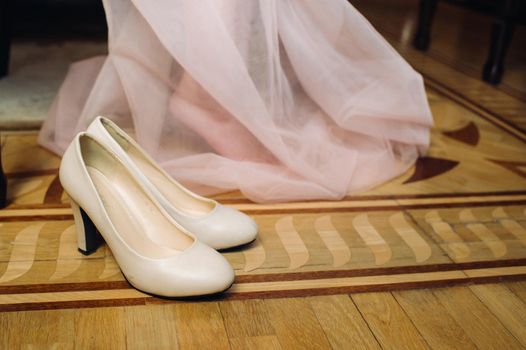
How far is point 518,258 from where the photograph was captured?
914 mm

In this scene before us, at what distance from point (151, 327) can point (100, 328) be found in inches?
2.3

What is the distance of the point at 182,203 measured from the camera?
86 centimetres

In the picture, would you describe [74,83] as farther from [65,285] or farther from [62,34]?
[62,34]

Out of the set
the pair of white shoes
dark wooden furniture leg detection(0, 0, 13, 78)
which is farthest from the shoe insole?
dark wooden furniture leg detection(0, 0, 13, 78)

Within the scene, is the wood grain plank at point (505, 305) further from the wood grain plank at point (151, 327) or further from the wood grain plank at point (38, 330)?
the wood grain plank at point (38, 330)

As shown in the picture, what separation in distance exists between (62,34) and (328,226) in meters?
1.34

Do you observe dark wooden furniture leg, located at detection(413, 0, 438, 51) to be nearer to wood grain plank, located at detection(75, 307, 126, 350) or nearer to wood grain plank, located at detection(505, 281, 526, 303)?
wood grain plank, located at detection(505, 281, 526, 303)

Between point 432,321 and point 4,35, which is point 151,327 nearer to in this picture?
point 432,321

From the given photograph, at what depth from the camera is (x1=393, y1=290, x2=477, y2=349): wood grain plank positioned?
712mm

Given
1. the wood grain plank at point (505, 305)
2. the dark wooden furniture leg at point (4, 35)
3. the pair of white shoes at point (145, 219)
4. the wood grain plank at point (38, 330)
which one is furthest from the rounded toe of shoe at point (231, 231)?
the dark wooden furniture leg at point (4, 35)

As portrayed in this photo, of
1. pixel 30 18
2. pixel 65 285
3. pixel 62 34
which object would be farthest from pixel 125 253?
pixel 30 18

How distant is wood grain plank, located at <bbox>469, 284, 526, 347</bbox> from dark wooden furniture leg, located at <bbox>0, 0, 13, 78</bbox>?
1.24 meters

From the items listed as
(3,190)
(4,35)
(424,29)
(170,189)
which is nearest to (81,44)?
(4,35)

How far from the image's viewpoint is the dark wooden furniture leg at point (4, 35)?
1.49 meters
